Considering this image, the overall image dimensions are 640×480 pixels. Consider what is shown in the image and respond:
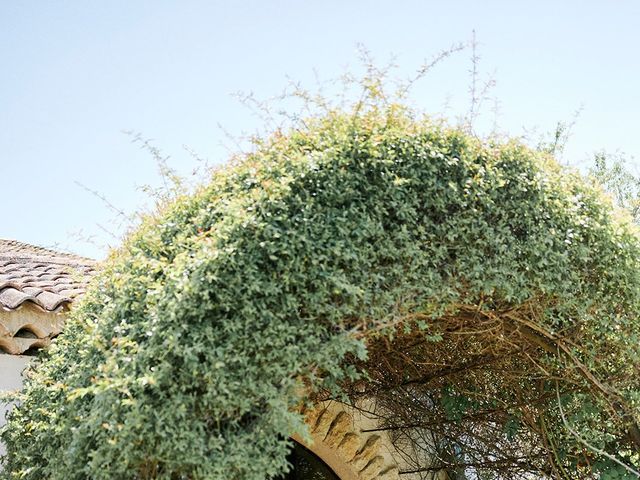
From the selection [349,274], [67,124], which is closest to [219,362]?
[349,274]

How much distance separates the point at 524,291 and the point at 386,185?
3.22 feet

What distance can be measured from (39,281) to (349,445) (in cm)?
316

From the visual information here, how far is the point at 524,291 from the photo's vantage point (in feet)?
12.6

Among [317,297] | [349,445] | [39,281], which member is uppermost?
[349,445]

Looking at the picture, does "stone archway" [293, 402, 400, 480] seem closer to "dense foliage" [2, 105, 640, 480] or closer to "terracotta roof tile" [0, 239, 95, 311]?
"dense foliage" [2, 105, 640, 480]

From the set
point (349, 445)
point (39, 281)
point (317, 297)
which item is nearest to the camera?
point (317, 297)

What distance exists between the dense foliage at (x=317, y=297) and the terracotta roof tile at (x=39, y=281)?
2.00 ft

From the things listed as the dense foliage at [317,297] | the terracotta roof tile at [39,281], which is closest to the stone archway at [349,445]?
the dense foliage at [317,297]

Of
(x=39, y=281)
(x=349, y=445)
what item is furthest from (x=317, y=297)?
(x=39, y=281)

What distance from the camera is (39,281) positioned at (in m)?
6.16

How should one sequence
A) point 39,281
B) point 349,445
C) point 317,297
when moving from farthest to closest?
1. point 349,445
2. point 39,281
3. point 317,297

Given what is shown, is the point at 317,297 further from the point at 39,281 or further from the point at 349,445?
the point at 39,281

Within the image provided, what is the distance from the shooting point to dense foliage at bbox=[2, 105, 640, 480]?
125 inches

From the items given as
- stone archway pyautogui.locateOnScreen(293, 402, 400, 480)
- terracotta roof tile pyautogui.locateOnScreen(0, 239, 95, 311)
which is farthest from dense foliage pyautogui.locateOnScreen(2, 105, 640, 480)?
stone archway pyautogui.locateOnScreen(293, 402, 400, 480)
